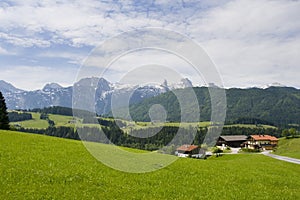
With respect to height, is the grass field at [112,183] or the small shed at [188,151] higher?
the grass field at [112,183]

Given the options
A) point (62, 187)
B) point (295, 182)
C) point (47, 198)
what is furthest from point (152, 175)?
point (295, 182)

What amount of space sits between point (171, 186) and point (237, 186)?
22.1ft

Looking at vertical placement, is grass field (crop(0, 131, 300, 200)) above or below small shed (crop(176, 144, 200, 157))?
above

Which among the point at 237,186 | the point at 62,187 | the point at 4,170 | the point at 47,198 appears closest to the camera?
the point at 47,198

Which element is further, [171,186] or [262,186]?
[262,186]

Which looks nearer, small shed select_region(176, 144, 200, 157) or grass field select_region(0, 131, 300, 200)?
grass field select_region(0, 131, 300, 200)

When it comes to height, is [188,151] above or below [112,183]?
below

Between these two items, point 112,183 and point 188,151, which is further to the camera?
point 188,151

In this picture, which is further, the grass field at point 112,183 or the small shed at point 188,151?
the small shed at point 188,151

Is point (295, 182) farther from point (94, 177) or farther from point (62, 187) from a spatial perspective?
point (62, 187)

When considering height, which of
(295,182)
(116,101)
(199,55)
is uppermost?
(199,55)

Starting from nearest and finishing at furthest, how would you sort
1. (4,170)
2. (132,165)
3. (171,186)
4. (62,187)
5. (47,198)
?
1. (47,198)
2. (62,187)
3. (4,170)
4. (171,186)
5. (132,165)

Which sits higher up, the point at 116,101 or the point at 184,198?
the point at 116,101

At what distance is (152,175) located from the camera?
2608cm
